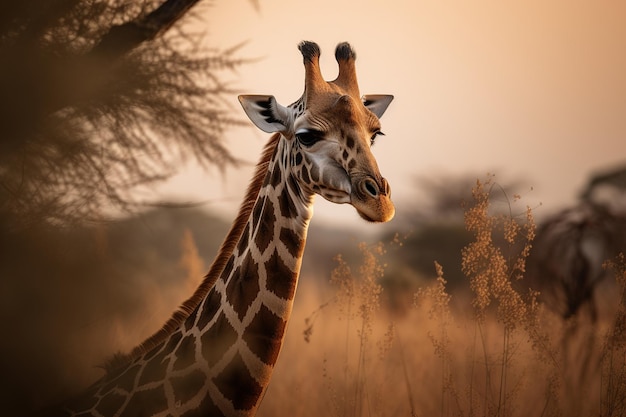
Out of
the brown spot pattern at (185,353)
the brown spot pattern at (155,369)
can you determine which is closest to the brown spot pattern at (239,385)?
the brown spot pattern at (185,353)

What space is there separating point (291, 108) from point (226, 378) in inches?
45.0

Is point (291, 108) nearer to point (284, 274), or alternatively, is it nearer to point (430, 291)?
point (284, 274)

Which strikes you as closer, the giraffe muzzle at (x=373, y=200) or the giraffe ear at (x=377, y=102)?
the giraffe muzzle at (x=373, y=200)

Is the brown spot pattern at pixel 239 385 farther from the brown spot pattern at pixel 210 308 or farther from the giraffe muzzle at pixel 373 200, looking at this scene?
the giraffe muzzle at pixel 373 200

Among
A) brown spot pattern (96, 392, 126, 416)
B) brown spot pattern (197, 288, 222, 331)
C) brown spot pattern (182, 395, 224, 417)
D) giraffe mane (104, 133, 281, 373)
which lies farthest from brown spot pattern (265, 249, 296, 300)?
brown spot pattern (96, 392, 126, 416)

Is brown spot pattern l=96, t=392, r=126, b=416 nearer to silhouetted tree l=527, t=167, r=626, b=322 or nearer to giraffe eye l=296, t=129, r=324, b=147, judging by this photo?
giraffe eye l=296, t=129, r=324, b=147

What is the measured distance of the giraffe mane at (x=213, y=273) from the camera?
361cm

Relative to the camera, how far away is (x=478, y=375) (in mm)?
4836

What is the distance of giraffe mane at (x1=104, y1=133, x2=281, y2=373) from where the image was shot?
3613 millimetres

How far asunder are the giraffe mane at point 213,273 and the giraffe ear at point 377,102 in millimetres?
485

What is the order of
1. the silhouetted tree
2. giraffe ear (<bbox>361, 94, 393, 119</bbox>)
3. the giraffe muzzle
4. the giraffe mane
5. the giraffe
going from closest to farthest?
1. the giraffe muzzle
2. the giraffe
3. the giraffe mane
4. giraffe ear (<bbox>361, 94, 393, 119</bbox>)
5. the silhouetted tree

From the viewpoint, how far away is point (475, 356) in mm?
4660

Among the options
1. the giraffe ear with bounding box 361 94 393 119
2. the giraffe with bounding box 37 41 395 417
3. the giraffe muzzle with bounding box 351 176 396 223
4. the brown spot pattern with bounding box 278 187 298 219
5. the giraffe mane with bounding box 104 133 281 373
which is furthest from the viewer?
the giraffe ear with bounding box 361 94 393 119

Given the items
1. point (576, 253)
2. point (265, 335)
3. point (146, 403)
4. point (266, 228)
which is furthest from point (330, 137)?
point (576, 253)
